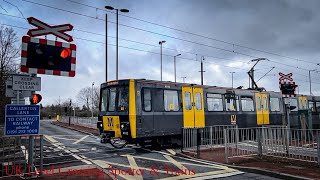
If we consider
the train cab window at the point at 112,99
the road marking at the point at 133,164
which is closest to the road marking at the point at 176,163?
the road marking at the point at 133,164

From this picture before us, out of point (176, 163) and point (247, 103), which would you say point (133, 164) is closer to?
point (176, 163)

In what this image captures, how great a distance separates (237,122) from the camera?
A: 1800 cm

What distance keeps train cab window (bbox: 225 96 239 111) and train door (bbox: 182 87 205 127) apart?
2.40 m

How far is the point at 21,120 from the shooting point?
23.5 feet

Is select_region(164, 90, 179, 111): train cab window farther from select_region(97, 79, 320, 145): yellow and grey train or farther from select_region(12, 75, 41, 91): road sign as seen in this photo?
select_region(12, 75, 41, 91): road sign

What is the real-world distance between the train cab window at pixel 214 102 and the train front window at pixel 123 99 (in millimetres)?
5303

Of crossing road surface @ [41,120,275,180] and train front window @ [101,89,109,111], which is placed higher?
train front window @ [101,89,109,111]

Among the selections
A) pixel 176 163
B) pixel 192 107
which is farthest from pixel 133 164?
pixel 192 107

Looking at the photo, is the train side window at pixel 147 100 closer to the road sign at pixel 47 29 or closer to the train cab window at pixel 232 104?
the train cab window at pixel 232 104

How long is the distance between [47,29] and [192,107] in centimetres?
938

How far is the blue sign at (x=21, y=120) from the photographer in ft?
22.9

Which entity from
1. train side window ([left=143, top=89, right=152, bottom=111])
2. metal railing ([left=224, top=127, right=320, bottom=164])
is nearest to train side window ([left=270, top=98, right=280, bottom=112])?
metal railing ([left=224, top=127, right=320, bottom=164])

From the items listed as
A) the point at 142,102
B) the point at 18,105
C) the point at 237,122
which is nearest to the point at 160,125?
the point at 142,102

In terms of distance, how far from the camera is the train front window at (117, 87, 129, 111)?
42.7ft
